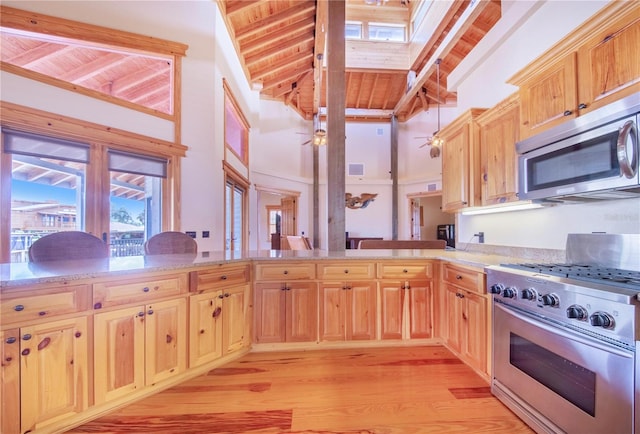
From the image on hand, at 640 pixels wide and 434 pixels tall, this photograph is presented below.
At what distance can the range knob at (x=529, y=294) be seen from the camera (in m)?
1.48

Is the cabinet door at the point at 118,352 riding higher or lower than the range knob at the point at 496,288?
lower

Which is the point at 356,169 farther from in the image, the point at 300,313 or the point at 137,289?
the point at 137,289

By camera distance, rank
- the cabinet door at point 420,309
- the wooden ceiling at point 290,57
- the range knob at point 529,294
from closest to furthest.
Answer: the range knob at point 529,294, the cabinet door at point 420,309, the wooden ceiling at point 290,57

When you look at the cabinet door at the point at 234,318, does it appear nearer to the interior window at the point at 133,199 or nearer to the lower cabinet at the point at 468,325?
the lower cabinet at the point at 468,325

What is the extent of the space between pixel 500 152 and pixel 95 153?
14.0 feet

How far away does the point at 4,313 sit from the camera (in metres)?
1.33

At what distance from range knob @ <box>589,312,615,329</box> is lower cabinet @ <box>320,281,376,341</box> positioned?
1.55 m

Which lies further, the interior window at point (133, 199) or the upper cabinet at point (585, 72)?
the interior window at point (133, 199)

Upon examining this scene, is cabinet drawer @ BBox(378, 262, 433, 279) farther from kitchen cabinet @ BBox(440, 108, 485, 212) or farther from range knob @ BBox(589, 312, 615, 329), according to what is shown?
range knob @ BBox(589, 312, 615, 329)

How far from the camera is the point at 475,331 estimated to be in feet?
6.82

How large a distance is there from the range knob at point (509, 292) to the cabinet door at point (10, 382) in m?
2.57

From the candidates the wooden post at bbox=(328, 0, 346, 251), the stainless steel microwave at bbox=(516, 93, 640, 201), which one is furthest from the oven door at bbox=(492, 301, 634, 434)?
the wooden post at bbox=(328, 0, 346, 251)

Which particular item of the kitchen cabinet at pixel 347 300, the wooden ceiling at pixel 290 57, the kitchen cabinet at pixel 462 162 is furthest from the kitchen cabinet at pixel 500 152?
the wooden ceiling at pixel 290 57

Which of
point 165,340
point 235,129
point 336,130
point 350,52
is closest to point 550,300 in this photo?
point 165,340
